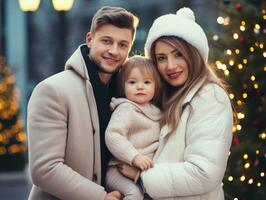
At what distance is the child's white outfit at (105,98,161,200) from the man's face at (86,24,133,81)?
23 centimetres

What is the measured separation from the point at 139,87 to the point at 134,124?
0.25 meters

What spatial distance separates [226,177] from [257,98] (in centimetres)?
84

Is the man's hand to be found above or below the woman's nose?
below

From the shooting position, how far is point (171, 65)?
4.25 meters

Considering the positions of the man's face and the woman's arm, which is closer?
the woman's arm

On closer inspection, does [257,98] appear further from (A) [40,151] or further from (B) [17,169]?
(B) [17,169]

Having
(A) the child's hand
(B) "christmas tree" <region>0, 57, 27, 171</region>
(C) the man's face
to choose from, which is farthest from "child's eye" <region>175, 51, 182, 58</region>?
(B) "christmas tree" <region>0, 57, 27, 171</region>

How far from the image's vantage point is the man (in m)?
3.98

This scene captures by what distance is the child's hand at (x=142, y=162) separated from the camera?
4.06 metres

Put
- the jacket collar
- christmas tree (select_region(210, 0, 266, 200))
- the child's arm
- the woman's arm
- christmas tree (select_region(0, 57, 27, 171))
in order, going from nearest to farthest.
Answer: the woman's arm < the child's arm < the jacket collar < christmas tree (select_region(210, 0, 266, 200)) < christmas tree (select_region(0, 57, 27, 171))

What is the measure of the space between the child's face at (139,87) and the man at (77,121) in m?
0.13

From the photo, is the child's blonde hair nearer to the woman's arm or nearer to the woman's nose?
the woman's nose

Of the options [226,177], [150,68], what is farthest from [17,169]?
[150,68]

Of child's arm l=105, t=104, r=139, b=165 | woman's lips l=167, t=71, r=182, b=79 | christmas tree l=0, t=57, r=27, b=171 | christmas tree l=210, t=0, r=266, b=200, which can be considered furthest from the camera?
christmas tree l=0, t=57, r=27, b=171
